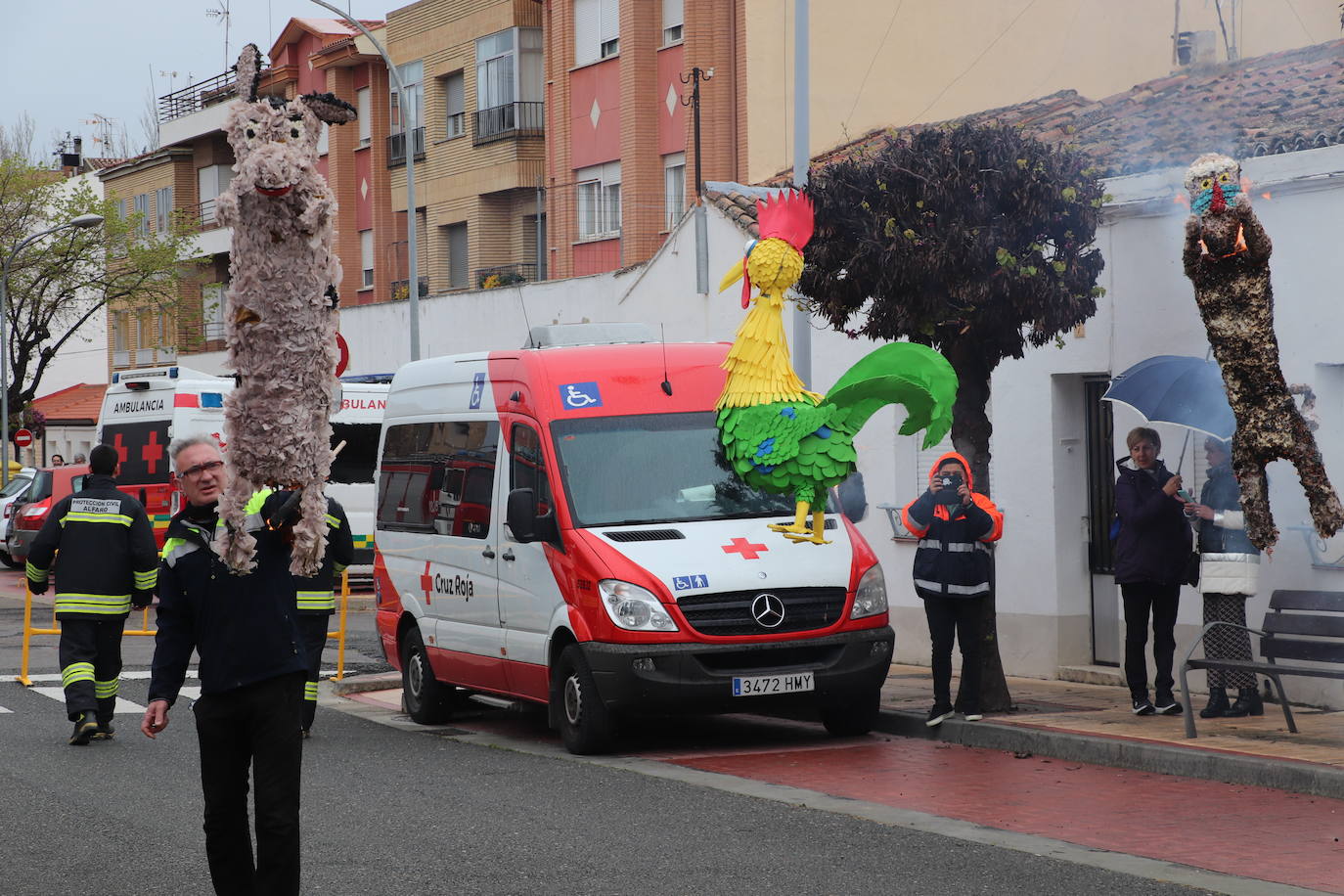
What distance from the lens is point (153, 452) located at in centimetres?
2355

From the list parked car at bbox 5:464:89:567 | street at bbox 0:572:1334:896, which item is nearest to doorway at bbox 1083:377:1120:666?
street at bbox 0:572:1334:896

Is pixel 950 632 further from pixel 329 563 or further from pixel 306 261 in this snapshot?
pixel 306 261

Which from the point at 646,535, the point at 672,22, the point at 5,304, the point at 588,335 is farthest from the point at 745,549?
the point at 5,304

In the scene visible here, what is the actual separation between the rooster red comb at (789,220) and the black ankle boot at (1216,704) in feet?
13.3

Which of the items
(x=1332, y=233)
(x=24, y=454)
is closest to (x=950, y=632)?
(x=1332, y=233)

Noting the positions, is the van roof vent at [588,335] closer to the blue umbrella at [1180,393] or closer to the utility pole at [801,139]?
the utility pole at [801,139]

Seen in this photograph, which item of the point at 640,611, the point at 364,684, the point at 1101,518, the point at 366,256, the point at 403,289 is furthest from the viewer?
the point at 366,256

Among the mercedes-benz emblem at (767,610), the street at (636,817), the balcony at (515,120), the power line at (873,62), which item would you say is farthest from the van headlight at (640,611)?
the balcony at (515,120)

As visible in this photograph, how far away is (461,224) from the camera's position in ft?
120

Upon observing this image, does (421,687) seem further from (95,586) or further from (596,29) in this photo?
(596,29)

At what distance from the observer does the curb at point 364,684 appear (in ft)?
51.9

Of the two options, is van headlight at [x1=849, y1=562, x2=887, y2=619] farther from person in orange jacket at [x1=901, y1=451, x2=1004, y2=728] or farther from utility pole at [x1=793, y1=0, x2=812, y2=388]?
utility pole at [x1=793, y1=0, x2=812, y2=388]

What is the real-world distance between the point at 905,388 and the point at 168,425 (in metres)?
15.8

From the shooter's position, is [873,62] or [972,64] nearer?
[873,62]
